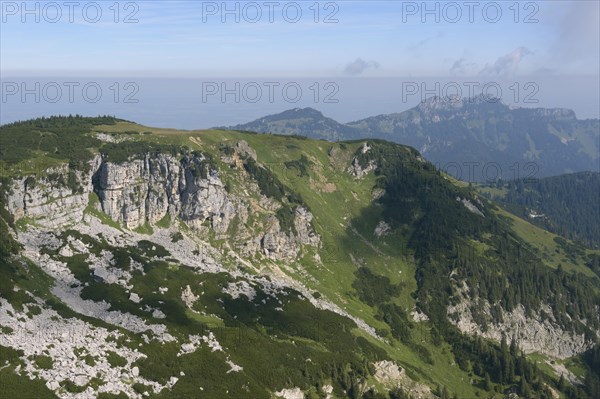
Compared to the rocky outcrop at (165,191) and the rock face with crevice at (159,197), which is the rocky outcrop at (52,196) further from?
the rocky outcrop at (165,191)

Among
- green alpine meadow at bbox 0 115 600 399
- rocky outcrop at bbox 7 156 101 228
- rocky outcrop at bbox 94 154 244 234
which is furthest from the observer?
rocky outcrop at bbox 94 154 244 234

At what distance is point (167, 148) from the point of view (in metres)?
198

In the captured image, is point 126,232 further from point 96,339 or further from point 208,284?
point 96,339

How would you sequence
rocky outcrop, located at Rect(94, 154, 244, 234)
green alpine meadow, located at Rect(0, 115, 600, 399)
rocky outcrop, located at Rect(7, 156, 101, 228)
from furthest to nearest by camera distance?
1. rocky outcrop, located at Rect(94, 154, 244, 234)
2. rocky outcrop, located at Rect(7, 156, 101, 228)
3. green alpine meadow, located at Rect(0, 115, 600, 399)

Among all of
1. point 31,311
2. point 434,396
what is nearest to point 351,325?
point 434,396

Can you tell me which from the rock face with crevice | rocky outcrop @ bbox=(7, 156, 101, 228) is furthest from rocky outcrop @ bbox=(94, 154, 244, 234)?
rocky outcrop @ bbox=(7, 156, 101, 228)

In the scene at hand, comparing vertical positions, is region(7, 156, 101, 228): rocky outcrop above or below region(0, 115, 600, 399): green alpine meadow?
above

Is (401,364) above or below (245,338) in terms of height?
below

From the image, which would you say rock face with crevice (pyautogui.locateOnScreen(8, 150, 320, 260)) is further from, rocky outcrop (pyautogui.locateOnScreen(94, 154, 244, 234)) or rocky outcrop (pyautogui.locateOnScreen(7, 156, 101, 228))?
rocky outcrop (pyautogui.locateOnScreen(7, 156, 101, 228))

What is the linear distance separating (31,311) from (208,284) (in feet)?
178

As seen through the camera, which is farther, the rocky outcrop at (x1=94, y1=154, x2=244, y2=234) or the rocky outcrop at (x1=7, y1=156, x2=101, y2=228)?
the rocky outcrop at (x1=94, y1=154, x2=244, y2=234)

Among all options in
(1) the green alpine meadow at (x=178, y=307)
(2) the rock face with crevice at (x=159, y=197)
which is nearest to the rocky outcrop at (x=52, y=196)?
(2) the rock face with crevice at (x=159, y=197)

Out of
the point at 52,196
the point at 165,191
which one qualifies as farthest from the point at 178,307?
the point at 165,191

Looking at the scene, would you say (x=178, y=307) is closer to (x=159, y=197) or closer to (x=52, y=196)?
(x=52, y=196)
